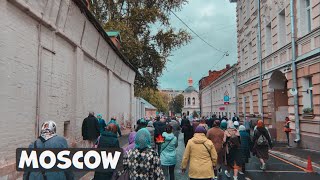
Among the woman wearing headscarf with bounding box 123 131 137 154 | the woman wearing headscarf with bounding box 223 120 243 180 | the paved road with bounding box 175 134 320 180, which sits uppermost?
the woman wearing headscarf with bounding box 123 131 137 154

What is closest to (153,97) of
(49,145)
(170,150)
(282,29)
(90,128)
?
(282,29)

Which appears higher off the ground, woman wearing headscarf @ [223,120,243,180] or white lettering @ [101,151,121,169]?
white lettering @ [101,151,121,169]

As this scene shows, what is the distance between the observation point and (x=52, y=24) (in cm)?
1087

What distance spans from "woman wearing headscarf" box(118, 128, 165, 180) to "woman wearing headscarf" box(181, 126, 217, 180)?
3.48 ft

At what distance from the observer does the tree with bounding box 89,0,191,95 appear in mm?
32250

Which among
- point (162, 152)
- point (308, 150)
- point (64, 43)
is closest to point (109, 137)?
point (162, 152)

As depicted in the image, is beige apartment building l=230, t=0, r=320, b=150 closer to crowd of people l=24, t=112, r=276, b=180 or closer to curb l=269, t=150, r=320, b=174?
curb l=269, t=150, r=320, b=174

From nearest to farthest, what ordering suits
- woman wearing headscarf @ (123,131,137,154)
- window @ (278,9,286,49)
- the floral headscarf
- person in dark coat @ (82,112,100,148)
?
1. the floral headscarf
2. woman wearing headscarf @ (123,131,137,154)
3. person in dark coat @ (82,112,100,148)
4. window @ (278,9,286,49)

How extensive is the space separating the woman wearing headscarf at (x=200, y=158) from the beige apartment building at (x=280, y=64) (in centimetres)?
1098

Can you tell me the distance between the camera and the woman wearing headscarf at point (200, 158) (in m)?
7.07

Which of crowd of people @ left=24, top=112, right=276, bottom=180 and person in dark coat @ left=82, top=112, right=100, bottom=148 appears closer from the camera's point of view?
crowd of people @ left=24, top=112, right=276, bottom=180

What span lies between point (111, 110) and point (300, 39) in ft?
35.0

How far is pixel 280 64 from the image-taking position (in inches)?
866

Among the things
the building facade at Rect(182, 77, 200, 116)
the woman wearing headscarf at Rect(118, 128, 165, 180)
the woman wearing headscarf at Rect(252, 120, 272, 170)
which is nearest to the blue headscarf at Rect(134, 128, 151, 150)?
the woman wearing headscarf at Rect(118, 128, 165, 180)
